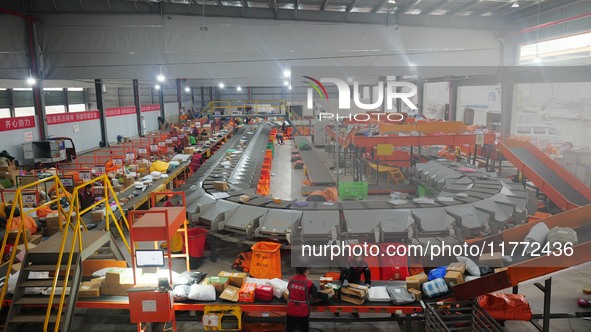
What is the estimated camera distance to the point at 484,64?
14578 millimetres

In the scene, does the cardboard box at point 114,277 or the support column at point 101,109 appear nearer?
the cardboard box at point 114,277

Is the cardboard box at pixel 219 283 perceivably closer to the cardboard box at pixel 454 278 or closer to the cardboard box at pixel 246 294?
the cardboard box at pixel 246 294

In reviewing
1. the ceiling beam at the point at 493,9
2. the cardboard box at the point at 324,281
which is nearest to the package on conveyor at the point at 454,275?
the cardboard box at the point at 324,281

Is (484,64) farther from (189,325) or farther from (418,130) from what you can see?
(189,325)

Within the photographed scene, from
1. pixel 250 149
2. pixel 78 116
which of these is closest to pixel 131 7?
pixel 250 149

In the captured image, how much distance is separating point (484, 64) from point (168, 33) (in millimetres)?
11005

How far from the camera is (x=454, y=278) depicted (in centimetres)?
538

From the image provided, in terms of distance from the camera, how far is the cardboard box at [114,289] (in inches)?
221

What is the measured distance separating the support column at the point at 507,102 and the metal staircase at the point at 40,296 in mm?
16115

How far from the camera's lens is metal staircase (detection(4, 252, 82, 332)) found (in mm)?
5074

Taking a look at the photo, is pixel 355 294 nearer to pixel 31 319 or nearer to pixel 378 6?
pixel 31 319

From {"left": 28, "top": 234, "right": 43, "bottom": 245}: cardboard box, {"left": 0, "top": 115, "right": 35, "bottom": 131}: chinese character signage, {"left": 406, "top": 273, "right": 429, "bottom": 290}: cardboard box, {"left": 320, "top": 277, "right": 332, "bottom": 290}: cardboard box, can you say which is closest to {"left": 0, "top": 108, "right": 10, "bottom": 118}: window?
{"left": 0, "top": 115, "right": 35, "bottom": 131}: chinese character signage

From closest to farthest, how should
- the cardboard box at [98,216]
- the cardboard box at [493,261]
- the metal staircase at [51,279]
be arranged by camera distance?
Result: the metal staircase at [51,279] < the cardboard box at [493,261] < the cardboard box at [98,216]

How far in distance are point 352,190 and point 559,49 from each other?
31.2 feet
